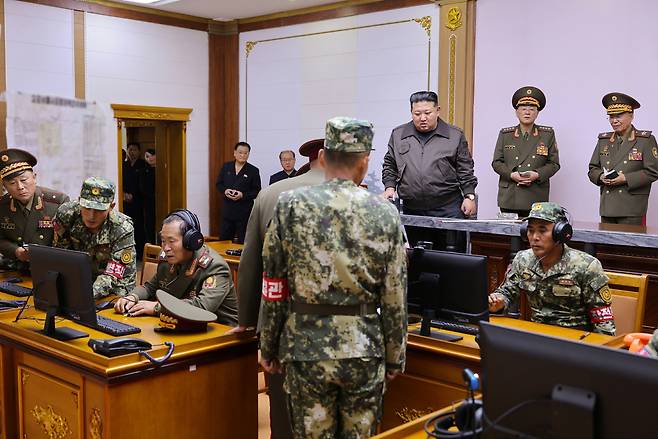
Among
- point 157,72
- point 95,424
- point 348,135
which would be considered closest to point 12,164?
point 95,424

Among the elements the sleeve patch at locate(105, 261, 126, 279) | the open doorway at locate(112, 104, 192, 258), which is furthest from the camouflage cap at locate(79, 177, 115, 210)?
the open doorway at locate(112, 104, 192, 258)

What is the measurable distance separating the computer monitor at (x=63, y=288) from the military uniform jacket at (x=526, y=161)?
4510 mm

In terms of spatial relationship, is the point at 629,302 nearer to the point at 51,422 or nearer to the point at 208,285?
the point at 208,285

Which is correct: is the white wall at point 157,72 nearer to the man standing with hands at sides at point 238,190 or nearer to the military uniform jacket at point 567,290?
the man standing with hands at sides at point 238,190

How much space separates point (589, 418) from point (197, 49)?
896 centimetres

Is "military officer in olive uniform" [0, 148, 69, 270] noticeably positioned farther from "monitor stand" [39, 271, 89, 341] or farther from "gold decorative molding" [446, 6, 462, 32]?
"gold decorative molding" [446, 6, 462, 32]

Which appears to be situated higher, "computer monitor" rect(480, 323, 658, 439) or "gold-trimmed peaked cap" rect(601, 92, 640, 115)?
"gold-trimmed peaked cap" rect(601, 92, 640, 115)

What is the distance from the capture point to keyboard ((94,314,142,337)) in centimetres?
299

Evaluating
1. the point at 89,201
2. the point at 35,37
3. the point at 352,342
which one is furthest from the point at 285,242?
the point at 35,37

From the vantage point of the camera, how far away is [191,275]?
335cm

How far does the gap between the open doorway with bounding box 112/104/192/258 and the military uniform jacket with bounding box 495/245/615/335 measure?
257 inches

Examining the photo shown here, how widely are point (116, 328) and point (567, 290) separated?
1.99m

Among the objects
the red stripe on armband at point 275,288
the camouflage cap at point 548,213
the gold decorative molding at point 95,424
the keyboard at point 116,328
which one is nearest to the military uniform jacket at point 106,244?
the keyboard at point 116,328

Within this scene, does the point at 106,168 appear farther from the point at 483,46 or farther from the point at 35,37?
the point at 483,46
